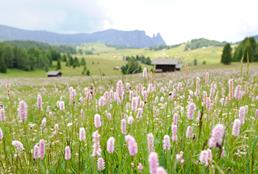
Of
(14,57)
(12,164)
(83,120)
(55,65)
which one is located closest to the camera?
(12,164)

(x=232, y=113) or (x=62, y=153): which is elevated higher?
(x=232, y=113)

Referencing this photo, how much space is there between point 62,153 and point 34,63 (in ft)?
531

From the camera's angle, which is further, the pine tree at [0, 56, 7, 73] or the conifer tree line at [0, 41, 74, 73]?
the conifer tree line at [0, 41, 74, 73]

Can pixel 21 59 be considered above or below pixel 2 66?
above

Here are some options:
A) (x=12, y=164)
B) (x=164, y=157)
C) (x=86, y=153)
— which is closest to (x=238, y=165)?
(x=164, y=157)

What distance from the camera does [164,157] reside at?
3.53 m

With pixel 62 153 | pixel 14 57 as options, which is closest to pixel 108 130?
pixel 62 153

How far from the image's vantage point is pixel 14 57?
5979 inches

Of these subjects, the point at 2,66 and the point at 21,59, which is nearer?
the point at 2,66

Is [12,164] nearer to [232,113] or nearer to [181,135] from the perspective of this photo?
[181,135]

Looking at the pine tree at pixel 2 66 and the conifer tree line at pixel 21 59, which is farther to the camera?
the conifer tree line at pixel 21 59

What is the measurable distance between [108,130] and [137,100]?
73cm

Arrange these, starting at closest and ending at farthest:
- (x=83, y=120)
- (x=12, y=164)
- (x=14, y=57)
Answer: (x=12, y=164) < (x=83, y=120) < (x=14, y=57)

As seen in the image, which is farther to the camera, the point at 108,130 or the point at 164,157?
the point at 108,130
